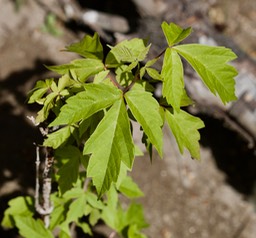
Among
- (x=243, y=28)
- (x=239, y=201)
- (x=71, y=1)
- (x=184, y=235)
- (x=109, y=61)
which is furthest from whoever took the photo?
Result: (x=243, y=28)

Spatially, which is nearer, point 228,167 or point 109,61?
point 109,61

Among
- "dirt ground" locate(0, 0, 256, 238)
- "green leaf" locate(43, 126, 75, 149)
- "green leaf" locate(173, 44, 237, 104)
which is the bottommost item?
"dirt ground" locate(0, 0, 256, 238)

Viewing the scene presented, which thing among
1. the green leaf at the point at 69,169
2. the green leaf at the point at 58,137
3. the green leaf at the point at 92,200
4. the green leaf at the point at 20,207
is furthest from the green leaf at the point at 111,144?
the green leaf at the point at 20,207

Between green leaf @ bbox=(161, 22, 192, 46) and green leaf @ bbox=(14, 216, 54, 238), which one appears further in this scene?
green leaf @ bbox=(14, 216, 54, 238)

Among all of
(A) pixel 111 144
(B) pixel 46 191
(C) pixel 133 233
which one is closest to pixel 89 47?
(A) pixel 111 144

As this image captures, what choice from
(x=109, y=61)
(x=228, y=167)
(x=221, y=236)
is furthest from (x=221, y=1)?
(x=109, y=61)

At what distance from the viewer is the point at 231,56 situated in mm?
1305

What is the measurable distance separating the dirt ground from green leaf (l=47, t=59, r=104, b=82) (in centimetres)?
179

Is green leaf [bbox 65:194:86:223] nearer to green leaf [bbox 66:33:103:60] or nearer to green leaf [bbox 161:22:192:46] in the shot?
green leaf [bbox 66:33:103:60]

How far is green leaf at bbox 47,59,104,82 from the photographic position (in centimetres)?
147

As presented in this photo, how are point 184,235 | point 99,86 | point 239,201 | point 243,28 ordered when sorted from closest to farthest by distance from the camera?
1. point 99,86
2. point 184,235
3. point 239,201
4. point 243,28

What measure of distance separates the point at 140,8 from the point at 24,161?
1873 mm

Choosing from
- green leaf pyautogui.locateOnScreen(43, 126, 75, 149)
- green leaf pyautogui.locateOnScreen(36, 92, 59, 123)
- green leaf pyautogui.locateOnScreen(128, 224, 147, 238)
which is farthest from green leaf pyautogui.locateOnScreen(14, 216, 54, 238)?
green leaf pyautogui.locateOnScreen(36, 92, 59, 123)

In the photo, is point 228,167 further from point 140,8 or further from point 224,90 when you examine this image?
point 224,90
